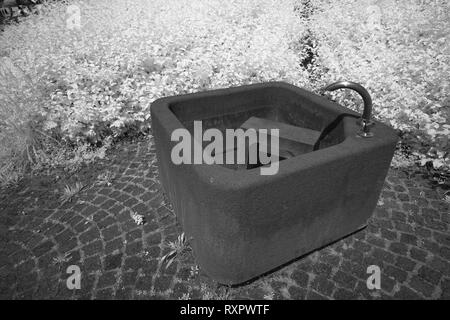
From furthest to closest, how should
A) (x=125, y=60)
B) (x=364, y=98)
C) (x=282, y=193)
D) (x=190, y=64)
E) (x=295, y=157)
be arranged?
(x=190, y=64) < (x=125, y=60) < (x=364, y=98) < (x=295, y=157) < (x=282, y=193)

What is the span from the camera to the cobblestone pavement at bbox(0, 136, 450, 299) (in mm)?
2996

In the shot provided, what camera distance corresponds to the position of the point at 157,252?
3.41m

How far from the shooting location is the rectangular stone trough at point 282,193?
2.42 meters

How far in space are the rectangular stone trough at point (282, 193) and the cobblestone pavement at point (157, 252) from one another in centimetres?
22

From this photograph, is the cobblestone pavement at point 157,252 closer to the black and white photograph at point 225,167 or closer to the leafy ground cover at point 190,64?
the black and white photograph at point 225,167

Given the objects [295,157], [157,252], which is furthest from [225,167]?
[157,252]

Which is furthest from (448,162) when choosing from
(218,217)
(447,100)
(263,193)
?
(218,217)

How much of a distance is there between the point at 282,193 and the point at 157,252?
5.63ft

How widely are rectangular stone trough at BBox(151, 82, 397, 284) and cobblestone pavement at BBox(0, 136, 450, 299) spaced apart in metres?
0.22

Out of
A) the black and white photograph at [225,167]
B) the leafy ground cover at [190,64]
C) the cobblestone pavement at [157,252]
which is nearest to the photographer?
the black and white photograph at [225,167]

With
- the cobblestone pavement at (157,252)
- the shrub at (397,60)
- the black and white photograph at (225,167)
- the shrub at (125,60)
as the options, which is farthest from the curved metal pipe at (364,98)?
the shrub at (125,60)

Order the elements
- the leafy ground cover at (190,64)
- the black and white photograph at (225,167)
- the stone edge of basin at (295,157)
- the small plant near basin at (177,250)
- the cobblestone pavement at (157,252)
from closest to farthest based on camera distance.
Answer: the stone edge of basin at (295,157)
the black and white photograph at (225,167)
the cobblestone pavement at (157,252)
the small plant near basin at (177,250)
the leafy ground cover at (190,64)

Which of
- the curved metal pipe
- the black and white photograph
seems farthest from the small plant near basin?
the curved metal pipe

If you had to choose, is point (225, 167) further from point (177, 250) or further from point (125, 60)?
point (125, 60)
